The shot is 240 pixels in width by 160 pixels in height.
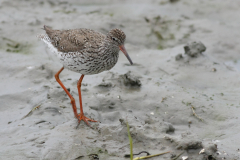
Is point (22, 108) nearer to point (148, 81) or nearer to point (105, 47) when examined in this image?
point (105, 47)

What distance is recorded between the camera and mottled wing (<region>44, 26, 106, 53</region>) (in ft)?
20.3

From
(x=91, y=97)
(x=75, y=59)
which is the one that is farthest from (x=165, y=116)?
(x=75, y=59)

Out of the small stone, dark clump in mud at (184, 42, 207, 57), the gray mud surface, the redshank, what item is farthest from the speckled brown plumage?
dark clump in mud at (184, 42, 207, 57)

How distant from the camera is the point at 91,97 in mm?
7211

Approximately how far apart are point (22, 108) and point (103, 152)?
2.49 meters

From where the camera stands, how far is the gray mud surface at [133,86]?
17.5 feet

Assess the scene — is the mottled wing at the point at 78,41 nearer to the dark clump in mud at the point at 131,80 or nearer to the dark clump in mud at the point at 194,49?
the dark clump in mud at the point at 131,80

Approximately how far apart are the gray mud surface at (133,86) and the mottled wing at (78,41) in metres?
1.16

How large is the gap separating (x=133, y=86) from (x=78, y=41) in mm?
2004

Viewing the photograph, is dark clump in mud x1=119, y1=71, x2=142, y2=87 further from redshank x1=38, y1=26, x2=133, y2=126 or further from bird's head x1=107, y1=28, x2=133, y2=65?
bird's head x1=107, y1=28, x2=133, y2=65

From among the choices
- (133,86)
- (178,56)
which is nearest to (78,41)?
(133,86)

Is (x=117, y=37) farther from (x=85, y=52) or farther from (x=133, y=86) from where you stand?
(x=133, y=86)

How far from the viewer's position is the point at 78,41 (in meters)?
6.32

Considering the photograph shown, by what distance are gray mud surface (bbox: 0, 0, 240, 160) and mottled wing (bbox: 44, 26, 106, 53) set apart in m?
1.16
